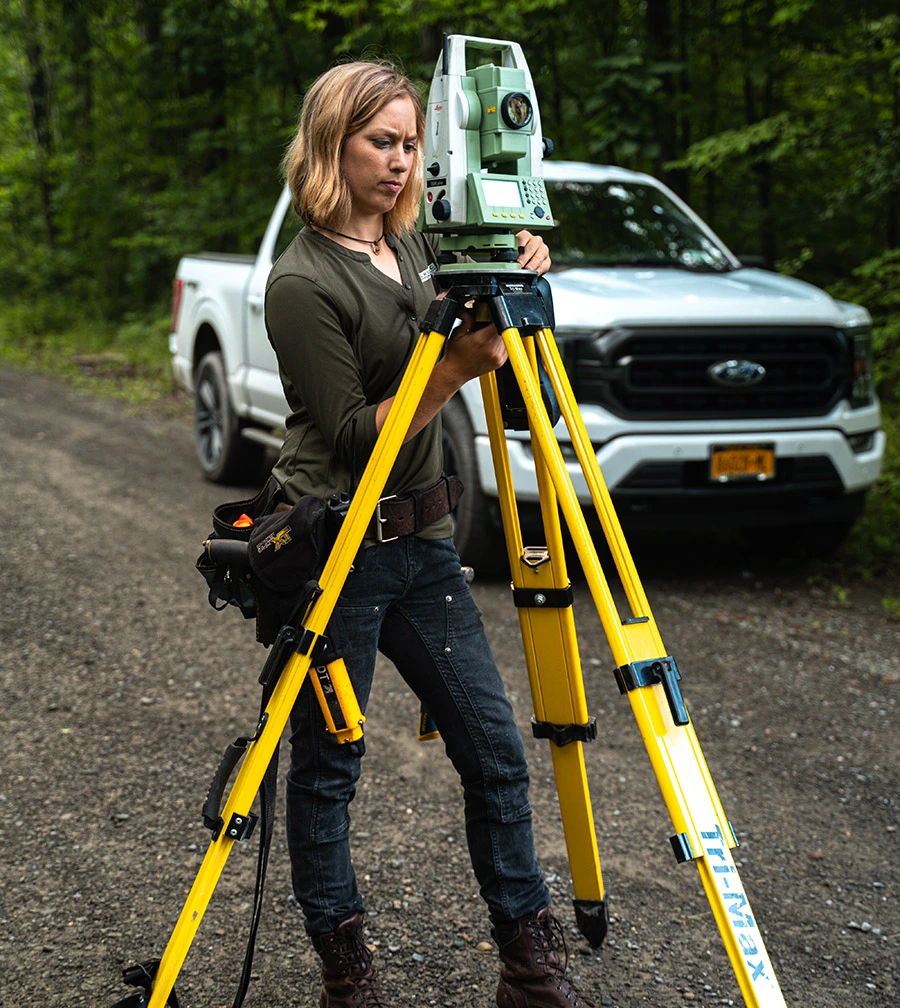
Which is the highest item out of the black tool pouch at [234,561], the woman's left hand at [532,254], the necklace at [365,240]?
the necklace at [365,240]

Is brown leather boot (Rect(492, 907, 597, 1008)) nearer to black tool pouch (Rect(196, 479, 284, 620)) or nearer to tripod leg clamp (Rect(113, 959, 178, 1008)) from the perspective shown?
tripod leg clamp (Rect(113, 959, 178, 1008))

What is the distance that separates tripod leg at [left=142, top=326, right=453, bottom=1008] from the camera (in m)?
2.15

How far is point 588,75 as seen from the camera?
1105 centimetres

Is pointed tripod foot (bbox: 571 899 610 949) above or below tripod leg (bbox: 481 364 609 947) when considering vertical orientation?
below

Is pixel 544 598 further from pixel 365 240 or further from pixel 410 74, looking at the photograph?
pixel 410 74

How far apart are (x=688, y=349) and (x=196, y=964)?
3.75 meters

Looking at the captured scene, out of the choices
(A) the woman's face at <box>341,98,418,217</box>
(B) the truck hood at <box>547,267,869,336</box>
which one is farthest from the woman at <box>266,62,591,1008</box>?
(B) the truck hood at <box>547,267,869,336</box>

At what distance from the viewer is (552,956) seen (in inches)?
100

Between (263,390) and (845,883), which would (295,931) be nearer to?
(845,883)

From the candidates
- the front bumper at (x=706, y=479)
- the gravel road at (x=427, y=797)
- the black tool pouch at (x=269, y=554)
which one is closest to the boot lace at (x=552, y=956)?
the gravel road at (x=427, y=797)

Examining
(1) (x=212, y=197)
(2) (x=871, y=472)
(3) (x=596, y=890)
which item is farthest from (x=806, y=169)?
(3) (x=596, y=890)

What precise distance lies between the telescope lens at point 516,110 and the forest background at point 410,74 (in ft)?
2.83

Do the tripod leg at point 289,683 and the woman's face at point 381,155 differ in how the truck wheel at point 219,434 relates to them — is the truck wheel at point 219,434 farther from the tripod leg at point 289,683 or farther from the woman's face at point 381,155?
the tripod leg at point 289,683

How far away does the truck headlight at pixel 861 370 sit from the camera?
5.88m
